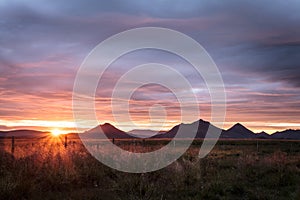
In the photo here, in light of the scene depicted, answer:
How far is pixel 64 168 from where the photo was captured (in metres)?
12.3

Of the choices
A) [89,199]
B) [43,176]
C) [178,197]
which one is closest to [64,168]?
[43,176]

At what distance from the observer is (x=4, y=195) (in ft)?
30.7

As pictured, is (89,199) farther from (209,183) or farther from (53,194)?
(209,183)

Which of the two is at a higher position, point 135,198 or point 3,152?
point 3,152

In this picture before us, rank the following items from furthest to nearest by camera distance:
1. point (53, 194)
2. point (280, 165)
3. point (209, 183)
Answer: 1. point (280, 165)
2. point (209, 183)
3. point (53, 194)

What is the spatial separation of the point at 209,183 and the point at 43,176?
5.60 meters

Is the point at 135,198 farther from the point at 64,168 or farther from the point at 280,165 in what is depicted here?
the point at 280,165

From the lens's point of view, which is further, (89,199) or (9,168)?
(9,168)

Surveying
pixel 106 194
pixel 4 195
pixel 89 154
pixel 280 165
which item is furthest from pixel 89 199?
pixel 280 165

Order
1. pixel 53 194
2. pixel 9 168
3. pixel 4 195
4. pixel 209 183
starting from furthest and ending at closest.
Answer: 1. pixel 209 183
2. pixel 9 168
3. pixel 53 194
4. pixel 4 195

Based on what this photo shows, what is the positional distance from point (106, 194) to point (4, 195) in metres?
2.88

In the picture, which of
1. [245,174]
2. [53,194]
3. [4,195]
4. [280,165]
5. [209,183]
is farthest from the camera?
[280,165]

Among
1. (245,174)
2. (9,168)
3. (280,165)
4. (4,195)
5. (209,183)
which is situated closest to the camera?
(4,195)

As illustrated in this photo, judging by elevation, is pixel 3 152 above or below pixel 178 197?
above
